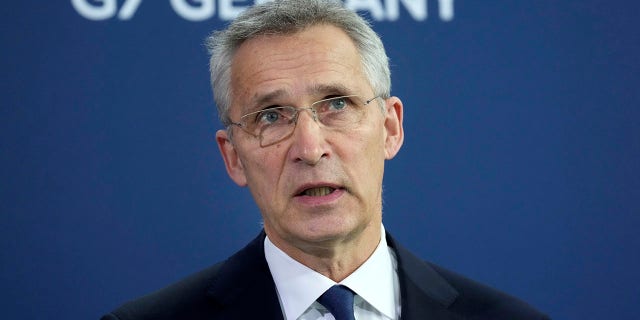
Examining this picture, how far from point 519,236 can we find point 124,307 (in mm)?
1280

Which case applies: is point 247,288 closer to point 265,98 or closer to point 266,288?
point 266,288

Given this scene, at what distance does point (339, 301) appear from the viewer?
1.99 meters

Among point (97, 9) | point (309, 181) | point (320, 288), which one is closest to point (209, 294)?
point (320, 288)

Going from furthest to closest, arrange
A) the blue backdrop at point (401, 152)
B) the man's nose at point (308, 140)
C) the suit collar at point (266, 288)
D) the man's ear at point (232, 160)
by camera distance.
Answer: the blue backdrop at point (401, 152)
the man's ear at point (232, 160)
the suit collar at point (266, 288)
the man's nose at point (308, 140)

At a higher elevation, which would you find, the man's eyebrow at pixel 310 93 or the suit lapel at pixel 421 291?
the man's eyebrow at pixel 310 93

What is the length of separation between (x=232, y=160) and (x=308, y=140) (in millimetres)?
295

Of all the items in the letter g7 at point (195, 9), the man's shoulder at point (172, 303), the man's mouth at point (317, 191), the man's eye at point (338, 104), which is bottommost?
the man's shoulder at point (172, 303)

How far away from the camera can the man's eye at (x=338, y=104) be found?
201cm

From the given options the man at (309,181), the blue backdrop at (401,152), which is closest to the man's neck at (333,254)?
the man at (309,181)

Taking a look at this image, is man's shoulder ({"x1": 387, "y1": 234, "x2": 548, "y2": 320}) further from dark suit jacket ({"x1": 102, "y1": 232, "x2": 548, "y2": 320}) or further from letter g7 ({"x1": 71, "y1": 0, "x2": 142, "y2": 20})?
letter g7 ({"x1": 71, "y1": 0, "x2": 142, "y2": 20})

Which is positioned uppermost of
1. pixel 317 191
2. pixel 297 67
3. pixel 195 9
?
pixel 195 9

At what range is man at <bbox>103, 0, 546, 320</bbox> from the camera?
6.41 ft

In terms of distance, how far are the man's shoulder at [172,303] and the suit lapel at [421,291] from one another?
1.34ft

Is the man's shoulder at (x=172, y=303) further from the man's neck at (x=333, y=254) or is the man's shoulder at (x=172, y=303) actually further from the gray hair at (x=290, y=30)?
the gray hair at (x=290, y=30)
